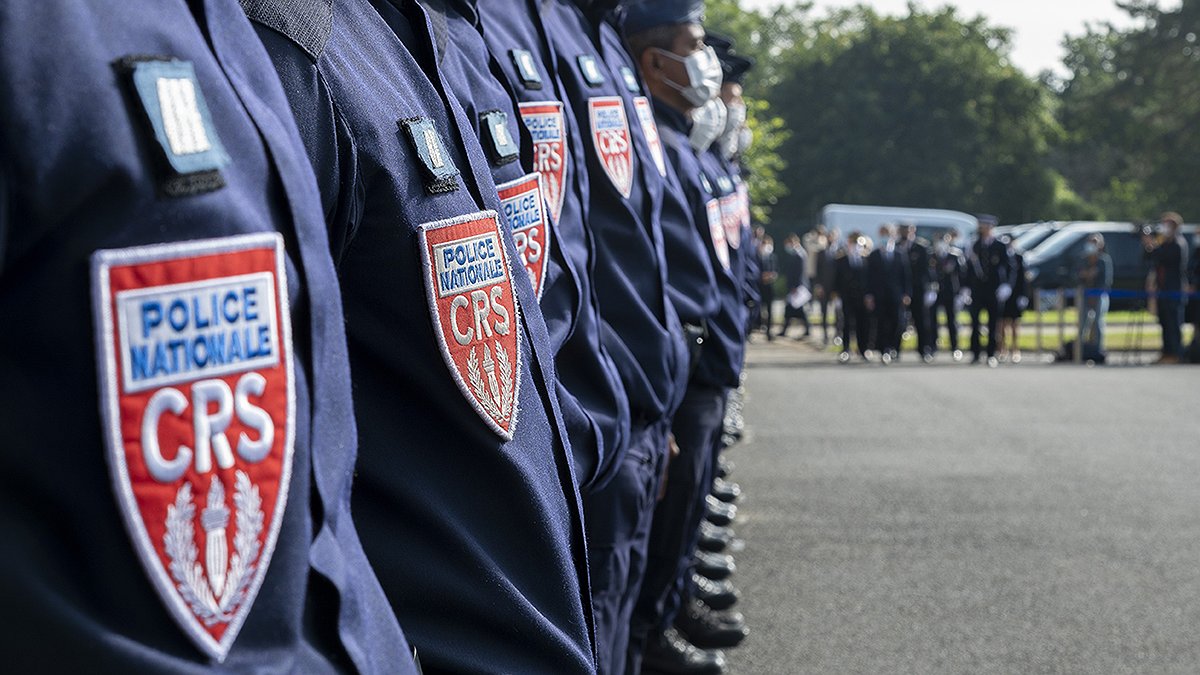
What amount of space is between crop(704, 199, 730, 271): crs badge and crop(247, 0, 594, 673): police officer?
2742 millimetres

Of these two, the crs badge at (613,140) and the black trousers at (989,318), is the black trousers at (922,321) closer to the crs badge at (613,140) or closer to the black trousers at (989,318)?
the black trousers at (989,318)

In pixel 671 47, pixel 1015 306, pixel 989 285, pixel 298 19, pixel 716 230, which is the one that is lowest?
pixel 1015 306

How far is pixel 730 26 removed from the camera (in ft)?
179

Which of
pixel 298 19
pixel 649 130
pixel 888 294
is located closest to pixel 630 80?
pixel 649 130

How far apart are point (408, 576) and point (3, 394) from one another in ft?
2.13

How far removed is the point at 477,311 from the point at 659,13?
125 inches

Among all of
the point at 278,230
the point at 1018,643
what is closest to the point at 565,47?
the point at 278,230

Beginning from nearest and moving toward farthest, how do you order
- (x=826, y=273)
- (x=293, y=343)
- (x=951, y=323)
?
(x=293, y=343), (x=951, y=323), (x=826, y=273)

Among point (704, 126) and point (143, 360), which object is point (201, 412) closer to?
point (143, 360)

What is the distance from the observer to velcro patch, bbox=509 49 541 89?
256 centimetres

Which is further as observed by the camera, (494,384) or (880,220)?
(880,220)

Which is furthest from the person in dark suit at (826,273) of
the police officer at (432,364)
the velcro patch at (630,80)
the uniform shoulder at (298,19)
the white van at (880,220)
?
the uniform shoulder at (298,19)

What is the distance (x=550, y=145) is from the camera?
103 inches

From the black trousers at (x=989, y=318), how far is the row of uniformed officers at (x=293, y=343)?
14987 mm
